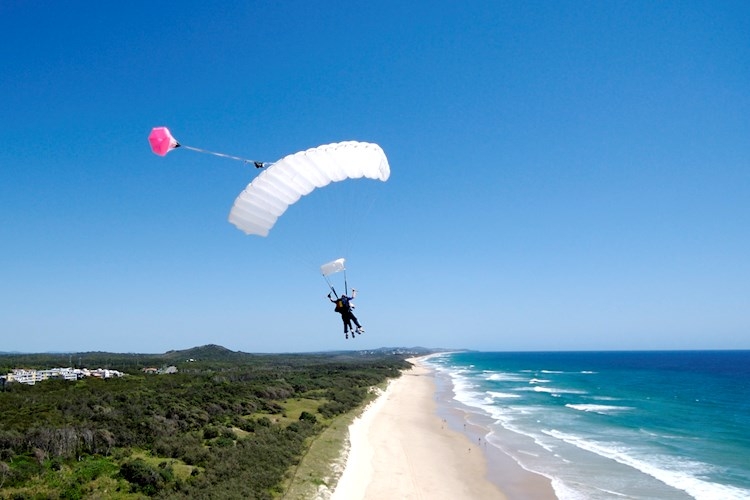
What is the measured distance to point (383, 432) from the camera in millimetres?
30984

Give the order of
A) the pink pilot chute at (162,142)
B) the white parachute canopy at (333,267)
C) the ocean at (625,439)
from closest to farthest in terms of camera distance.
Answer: the pink pilot chute at (162,142)
the white parachute canopy at (333,267)
the ocean at (625,439)

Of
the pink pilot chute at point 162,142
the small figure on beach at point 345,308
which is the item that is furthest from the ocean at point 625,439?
the pink pilot chute at point 162,142

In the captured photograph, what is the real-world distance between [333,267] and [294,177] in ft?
10.8

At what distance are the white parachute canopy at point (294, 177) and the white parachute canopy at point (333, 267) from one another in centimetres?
216

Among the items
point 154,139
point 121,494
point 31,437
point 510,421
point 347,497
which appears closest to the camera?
point 154,139

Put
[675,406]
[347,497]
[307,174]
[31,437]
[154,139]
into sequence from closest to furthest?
[154,139] < [307,174] < [347,497] < [31,437] < [675,406]

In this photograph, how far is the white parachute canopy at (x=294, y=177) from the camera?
1392 cm

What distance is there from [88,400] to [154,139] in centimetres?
2530

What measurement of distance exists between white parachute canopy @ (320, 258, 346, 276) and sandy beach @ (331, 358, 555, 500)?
807cm

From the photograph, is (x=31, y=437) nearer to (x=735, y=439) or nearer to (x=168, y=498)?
(x=168, y=498)

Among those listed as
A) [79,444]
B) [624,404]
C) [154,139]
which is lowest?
[624,404]

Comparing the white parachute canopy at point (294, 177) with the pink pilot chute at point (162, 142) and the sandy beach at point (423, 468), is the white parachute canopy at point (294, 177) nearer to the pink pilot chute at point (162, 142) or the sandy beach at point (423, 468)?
the pink pilot chute at point (162, 142)

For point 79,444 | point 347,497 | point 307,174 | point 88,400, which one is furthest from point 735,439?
point 88,400

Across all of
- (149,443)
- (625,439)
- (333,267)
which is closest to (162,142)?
(333,267)
